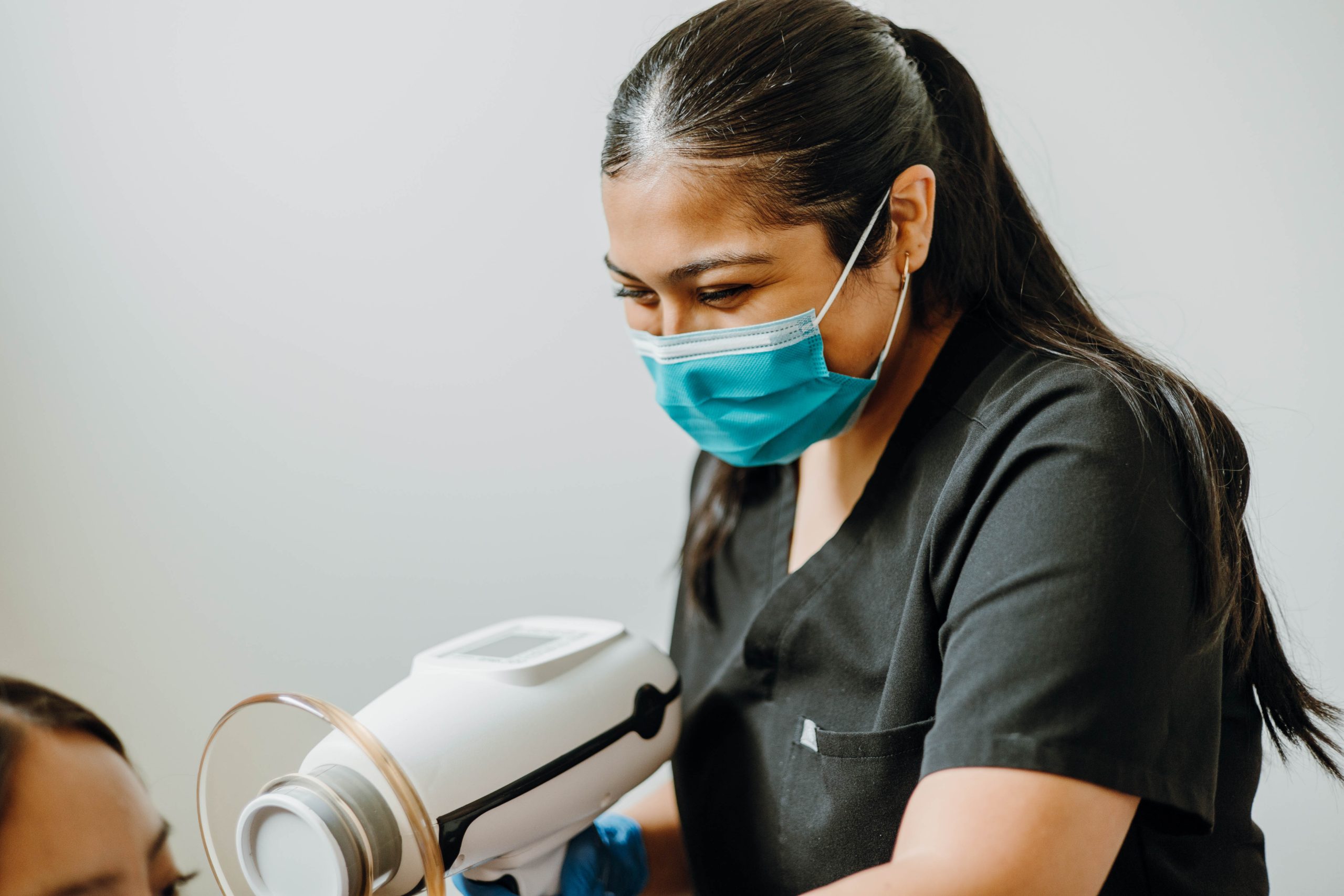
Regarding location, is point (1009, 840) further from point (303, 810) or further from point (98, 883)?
point (98, 883)

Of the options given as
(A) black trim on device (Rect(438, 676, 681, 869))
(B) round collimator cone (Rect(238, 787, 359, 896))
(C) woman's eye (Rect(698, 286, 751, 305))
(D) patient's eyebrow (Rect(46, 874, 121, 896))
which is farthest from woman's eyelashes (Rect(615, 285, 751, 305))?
(D) patient's eyebrow (Rect(46, 874, 121, 896))

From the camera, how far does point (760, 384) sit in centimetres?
100

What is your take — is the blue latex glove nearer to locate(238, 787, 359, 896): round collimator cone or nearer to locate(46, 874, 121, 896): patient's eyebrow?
locate(238, 787, 359, 896): round collimator cone

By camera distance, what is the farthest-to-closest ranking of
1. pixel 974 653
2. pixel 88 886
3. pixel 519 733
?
1. pixel 519 733
2. pixel 974 653
3. pixel 88 886

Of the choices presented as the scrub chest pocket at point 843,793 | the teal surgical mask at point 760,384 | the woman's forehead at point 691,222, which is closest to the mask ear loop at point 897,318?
the teal surgical mask at point 760,384

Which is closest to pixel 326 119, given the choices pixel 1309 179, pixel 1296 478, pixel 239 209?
pixel 239 209

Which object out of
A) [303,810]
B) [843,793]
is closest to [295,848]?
[303,810]

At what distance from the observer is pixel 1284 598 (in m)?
1.30

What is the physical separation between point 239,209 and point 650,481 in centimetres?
77

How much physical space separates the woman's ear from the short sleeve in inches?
10.0

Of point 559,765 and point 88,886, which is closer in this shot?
point 88,886

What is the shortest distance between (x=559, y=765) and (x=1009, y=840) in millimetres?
426

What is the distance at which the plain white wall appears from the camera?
3.91ft

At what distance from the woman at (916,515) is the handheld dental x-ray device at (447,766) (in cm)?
15
